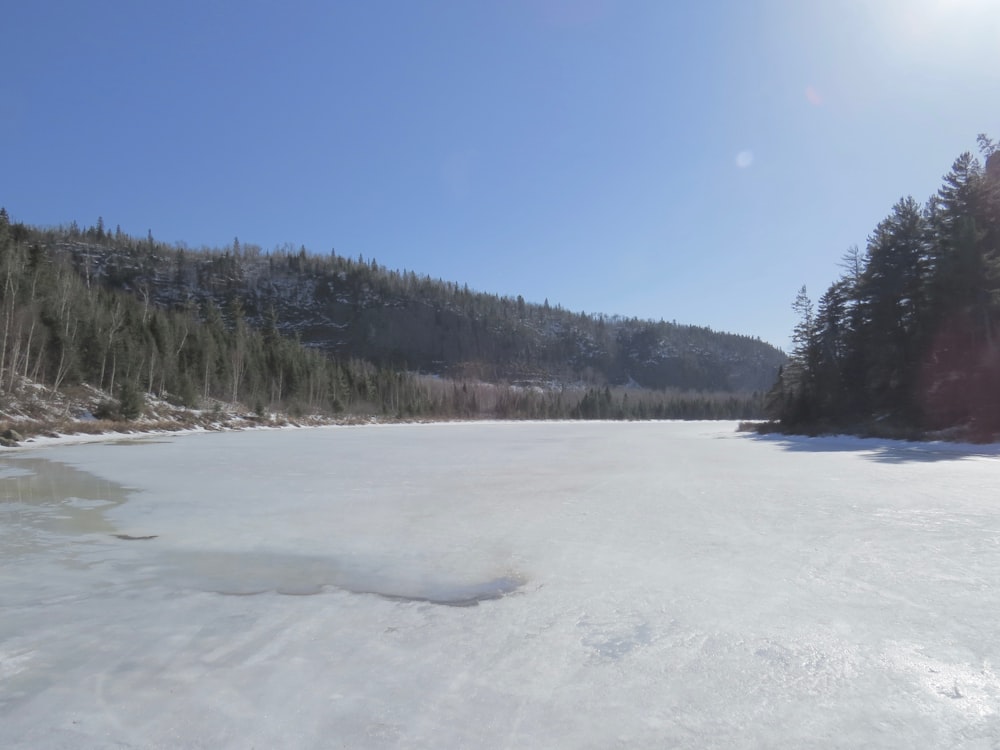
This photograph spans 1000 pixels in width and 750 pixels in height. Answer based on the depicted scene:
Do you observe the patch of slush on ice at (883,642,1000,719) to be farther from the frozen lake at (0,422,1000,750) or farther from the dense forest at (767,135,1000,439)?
the dense forest at (767,135,1000,439)

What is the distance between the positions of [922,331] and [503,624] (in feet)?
106

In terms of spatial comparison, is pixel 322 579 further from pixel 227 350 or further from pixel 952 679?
pixel 227 350

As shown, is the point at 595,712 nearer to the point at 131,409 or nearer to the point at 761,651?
the point at 761,651

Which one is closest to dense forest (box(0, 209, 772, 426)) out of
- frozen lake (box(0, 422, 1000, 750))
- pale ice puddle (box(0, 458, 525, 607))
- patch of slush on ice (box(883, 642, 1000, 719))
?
pale ice puddle (box(0, 458, 525, 607))

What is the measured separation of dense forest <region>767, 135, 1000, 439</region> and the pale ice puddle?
2471 centimetres

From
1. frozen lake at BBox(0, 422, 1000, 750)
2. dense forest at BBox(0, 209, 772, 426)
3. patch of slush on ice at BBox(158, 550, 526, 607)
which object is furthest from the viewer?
dense forest at BBox(0, 209, 772, 426)

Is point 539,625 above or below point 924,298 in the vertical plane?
below

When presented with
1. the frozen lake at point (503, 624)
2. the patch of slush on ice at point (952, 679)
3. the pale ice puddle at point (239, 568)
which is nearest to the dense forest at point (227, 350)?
the pale ice puddle at point (239, 568)

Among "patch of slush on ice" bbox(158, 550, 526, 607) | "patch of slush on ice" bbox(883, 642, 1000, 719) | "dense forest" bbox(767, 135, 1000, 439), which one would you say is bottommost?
"patch of slush on ice" bbox(158, 550, 526, 607)

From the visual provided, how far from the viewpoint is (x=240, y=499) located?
9656 mm

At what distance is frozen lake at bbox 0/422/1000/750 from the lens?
8.89 ft

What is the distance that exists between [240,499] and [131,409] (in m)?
34.9

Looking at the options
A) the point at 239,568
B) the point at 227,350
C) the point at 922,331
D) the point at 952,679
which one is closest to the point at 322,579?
the point at 239,568

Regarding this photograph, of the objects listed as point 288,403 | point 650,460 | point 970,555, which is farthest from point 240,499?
point 288,403
